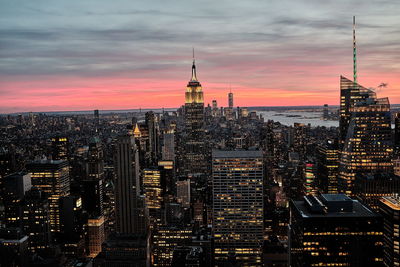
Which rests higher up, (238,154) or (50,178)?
(238,154)

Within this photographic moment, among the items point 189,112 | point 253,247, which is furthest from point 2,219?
point 189,112

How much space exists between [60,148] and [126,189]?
44.5m

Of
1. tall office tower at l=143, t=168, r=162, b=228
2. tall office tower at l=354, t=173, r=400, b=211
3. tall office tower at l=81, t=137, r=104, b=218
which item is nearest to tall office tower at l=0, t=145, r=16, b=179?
tall office tower at l=81, t=137, r=104, b=218

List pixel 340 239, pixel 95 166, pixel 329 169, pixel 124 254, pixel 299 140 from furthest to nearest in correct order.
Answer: pixel 299 140 < pixel 95 166 < pixel 329 169 < pixel 124 254 < pixel 340 239

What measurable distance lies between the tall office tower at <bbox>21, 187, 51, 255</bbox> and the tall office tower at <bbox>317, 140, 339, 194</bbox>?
48.0m

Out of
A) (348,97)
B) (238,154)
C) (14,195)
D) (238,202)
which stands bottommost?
(238,202)

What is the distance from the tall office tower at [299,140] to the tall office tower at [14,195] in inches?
3223

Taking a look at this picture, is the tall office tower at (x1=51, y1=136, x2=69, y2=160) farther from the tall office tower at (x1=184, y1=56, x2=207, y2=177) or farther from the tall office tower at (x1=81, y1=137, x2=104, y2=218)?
the tall office tower at (x1=184, y1=56, x2=207, y2=177)

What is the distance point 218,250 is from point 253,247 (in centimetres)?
526

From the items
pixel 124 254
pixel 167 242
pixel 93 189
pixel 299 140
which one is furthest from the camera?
pixel 299 140

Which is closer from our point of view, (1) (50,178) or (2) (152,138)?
(1) (50,178)

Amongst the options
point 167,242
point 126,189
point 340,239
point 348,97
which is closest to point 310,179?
point 348,97

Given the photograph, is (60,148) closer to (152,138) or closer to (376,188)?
(152,138)

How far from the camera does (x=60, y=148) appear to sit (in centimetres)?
11438
